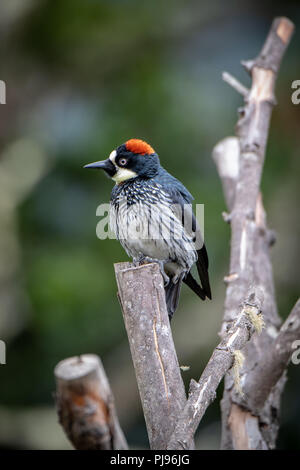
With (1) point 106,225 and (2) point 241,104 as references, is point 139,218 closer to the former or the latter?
(1) point 106,225

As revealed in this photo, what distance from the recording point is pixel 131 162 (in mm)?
3355

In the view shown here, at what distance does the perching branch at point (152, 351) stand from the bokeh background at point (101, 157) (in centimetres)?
284

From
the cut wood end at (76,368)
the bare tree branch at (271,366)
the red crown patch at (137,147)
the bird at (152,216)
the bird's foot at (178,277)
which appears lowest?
the bare tree branch at (271,366)

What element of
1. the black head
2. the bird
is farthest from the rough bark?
the black head

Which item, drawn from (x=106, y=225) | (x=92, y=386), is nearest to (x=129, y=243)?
(x=106, y=225)

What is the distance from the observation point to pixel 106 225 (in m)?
4.08

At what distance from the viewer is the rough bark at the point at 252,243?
113 inches

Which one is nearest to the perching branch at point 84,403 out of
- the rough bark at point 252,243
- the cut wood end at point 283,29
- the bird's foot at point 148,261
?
the rough bark at point 252,243

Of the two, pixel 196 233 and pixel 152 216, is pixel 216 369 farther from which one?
pixel 196 233

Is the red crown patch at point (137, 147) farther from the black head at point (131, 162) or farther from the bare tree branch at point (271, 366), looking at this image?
the bare tree branch at point (271, 366)

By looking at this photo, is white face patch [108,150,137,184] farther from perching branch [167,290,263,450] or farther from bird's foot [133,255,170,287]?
perching branch [167,290,263,450]

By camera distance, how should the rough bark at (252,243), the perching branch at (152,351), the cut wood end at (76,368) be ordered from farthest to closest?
the rough bark at (252,243) < the perching branch at (152,351) < the cut wood end at (76,368)

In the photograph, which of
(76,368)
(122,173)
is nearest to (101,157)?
(122,173)

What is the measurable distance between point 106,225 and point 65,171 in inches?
87.4
